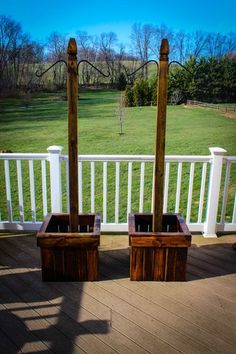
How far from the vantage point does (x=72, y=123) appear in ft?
6.81

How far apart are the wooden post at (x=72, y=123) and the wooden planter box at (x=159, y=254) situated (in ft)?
1.45

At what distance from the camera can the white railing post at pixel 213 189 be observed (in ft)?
9.48

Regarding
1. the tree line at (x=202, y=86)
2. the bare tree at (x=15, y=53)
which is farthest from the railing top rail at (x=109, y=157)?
the tree line at (x=202, y=86)

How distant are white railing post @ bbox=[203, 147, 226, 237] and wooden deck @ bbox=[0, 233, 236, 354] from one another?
46cm

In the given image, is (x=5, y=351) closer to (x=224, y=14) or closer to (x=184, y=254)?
(x=184, y=254)

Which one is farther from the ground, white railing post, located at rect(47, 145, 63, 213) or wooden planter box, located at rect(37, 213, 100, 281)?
white railing post, located at rect(47, 145, 63, 213)

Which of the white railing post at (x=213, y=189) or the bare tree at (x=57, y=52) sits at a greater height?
the bare tree at (x=57, y=52)

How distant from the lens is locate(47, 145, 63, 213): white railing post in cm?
290

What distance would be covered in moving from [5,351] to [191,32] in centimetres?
734

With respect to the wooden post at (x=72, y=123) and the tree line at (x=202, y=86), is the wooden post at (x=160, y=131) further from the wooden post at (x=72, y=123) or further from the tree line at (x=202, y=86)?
the tree line at (x=202, y=86)

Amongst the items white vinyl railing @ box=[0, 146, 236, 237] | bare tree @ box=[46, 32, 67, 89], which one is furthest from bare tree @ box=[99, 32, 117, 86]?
white vinyl railing @ box=[0, 146, 236, 237]

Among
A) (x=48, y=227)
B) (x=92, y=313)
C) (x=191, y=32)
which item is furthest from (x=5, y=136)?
(x=92, y=313)

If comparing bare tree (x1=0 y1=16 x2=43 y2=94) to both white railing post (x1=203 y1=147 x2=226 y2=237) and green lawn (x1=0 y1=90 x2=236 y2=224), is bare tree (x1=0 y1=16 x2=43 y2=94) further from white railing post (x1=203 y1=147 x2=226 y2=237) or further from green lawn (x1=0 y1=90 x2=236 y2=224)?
white railing post (x1=203 y1=147 x2=226 y2=237)

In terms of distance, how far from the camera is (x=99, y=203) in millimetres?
5168
